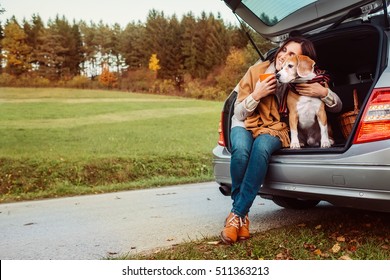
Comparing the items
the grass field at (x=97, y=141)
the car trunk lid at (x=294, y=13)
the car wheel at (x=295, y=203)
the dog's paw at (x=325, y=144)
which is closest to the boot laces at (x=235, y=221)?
the dog's paw at (x=325, y=144)

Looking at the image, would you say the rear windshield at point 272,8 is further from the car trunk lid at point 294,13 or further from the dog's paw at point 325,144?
the dog's paw at point 325,144

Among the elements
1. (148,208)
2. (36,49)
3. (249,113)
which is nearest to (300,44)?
(249,113)

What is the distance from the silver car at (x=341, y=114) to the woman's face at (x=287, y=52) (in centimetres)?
26

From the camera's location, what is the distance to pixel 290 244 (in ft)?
8.25

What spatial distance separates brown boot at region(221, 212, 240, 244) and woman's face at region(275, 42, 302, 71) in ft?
3.29

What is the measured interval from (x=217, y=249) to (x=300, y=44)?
1421 millimetres

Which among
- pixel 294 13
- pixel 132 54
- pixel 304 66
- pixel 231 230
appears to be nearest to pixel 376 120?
pixel 304 66

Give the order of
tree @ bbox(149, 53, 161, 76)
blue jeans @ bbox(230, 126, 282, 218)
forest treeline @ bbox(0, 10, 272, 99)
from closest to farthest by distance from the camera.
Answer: blue jeans @ bbox(230, 126, 282, 218) < forest treeline @ bbox(0, 10, 272, 99) < tree @ bbox(149, 53, 161, 76)

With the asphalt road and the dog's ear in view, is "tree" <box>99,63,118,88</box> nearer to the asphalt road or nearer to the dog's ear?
the asphalt road

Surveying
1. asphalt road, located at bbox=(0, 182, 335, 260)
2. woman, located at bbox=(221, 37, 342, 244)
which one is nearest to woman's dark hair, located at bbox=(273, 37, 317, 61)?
woman, located at bbox=(221, 37, 342, 244)

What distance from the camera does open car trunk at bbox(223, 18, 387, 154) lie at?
2.82 m

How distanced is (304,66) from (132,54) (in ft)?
30.9
